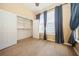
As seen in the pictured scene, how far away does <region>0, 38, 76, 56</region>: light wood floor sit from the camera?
1.46 m

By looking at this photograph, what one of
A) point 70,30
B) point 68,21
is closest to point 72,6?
point 68,21

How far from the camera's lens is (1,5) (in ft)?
4.81

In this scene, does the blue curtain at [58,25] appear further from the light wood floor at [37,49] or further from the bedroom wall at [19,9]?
the bedroom wall at [19,9]

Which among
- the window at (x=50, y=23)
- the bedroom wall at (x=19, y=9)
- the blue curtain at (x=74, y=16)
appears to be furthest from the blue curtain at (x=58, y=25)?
the bedroom wall at (x=19, y=9)

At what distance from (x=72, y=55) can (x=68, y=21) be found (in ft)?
1.85

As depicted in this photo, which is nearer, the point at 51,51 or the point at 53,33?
the point at 51,51

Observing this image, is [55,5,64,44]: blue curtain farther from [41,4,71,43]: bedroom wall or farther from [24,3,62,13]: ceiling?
[24,3,62,13]: ceiling

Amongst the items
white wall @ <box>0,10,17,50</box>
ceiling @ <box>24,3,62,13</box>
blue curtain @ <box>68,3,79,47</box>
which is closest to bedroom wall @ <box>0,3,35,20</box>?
ceiling @ <box>24,3,62,13</box>

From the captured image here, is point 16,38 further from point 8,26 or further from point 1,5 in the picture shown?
point 1,5

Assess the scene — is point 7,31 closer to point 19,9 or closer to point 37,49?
point 19,9

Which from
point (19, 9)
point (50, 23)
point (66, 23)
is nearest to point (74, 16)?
point (66, 23)

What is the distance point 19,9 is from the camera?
1.58 metres

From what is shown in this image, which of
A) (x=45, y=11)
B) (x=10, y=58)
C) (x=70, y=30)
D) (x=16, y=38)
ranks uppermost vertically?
(x=45, y=11)

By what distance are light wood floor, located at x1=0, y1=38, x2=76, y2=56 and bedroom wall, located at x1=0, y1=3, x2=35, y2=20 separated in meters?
0.43
